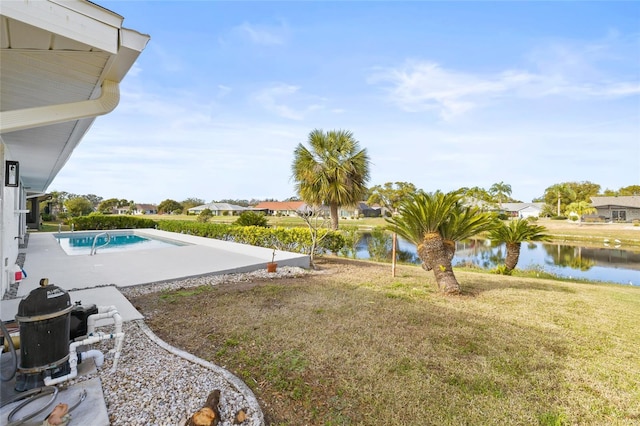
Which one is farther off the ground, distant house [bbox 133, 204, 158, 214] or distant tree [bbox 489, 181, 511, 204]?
distant tree [bbox 489, 181, 511, 204]

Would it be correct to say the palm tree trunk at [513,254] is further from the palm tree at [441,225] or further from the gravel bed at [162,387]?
the gravel bed at [162,387]

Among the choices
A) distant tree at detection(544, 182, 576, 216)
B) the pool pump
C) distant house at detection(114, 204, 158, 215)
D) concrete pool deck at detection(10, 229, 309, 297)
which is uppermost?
distant tree at detection(544, 182, 576, 216)

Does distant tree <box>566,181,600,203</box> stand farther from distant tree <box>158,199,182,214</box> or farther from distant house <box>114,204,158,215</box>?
distant house <box>114,204,158,215</box>

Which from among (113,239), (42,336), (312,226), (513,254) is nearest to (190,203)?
(113,239)

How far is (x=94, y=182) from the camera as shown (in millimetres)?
25469

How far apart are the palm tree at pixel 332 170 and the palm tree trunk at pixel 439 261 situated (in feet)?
26.6

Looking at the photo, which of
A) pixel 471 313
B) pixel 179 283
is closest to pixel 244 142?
pixel 179 283

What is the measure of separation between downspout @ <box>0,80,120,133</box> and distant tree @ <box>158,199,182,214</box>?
202 feet

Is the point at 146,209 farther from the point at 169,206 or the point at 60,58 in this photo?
the point at 60,58

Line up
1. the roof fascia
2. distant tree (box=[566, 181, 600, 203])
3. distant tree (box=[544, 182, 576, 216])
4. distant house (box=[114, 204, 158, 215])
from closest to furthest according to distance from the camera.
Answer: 1. the roof fascia
2. distant tree (box=[544, 182, 576, 216])
3. distant tree (box=[566, 181, 600, 203])
4. distant house (box=[114, 204, 158, 215])

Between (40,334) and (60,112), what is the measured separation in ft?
5.95

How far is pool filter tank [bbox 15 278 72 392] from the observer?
2.26 meters

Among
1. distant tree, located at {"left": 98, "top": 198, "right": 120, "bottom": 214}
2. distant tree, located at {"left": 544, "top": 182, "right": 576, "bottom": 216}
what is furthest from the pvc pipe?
distant tree, located at {"left": 544, "top": 182, "right": 576, "bottom": 216}

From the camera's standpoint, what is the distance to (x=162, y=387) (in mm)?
2467
